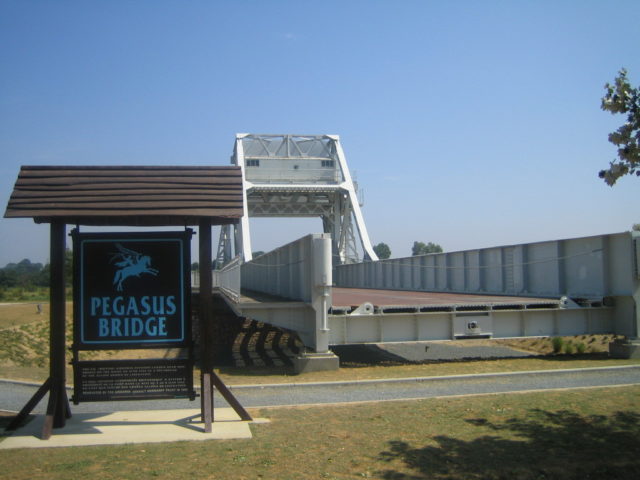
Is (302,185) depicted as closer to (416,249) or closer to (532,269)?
(532,269)

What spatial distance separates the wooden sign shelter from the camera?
749 cm

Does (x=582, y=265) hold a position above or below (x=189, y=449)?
above

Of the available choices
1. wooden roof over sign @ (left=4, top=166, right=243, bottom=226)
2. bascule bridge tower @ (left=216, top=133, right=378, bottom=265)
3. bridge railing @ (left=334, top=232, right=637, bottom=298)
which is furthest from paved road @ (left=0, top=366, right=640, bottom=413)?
bascule bridge tower @ (left=216, top=133, right=378, bottom=265)

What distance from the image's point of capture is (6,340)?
67.7 ft

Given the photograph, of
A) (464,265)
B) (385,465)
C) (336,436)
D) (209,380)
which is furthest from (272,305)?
(464,265)

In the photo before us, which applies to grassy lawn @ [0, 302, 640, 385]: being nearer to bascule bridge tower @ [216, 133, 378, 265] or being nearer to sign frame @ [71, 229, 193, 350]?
sign frame @ [71, 229, 193, 350]

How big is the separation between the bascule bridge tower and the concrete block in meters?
35.3

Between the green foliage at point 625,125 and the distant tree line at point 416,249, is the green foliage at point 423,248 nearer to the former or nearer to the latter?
the distant tree line at point 416,249

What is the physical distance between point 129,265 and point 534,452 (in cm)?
511

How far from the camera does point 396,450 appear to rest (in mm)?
6391

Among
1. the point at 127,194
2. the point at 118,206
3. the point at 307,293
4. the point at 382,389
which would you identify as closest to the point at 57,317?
the point at 118,206

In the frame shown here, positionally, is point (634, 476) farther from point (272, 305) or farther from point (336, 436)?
point (272, 305)

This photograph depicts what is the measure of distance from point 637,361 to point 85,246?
11.1m

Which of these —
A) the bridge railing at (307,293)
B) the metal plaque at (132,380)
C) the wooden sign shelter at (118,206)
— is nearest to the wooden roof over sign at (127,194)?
the wooden sign shelter at (118,206)
